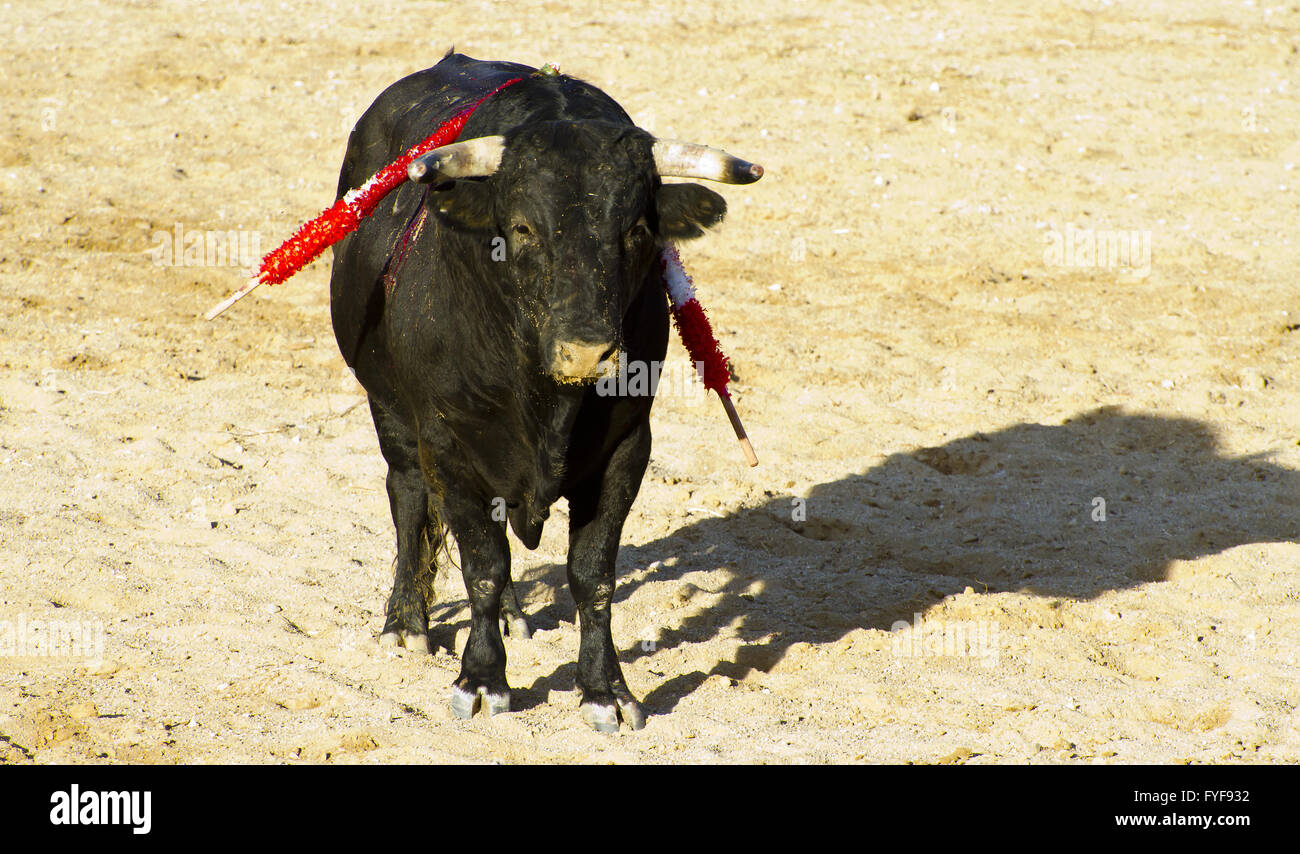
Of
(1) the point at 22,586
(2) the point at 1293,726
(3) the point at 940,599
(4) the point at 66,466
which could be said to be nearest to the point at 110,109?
(4) the point at 66,466

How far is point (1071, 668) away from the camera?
4.89 meters

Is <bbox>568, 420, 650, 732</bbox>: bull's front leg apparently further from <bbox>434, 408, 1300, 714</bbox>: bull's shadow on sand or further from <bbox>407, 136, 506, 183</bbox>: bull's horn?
<bbox>407, 136, 506, 183</bbox>: bull's horn

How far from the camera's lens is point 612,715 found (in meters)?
4.44

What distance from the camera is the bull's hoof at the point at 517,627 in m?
5.35

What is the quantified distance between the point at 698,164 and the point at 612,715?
1.84 metres

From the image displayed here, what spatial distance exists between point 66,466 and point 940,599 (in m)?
4.19

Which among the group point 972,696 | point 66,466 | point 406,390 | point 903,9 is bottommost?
point 66,466

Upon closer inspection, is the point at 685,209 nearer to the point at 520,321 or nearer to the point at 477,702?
the point at 520,321

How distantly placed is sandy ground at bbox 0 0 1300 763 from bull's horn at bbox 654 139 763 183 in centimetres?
181

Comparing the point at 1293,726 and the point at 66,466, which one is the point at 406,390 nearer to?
the point at 66,466

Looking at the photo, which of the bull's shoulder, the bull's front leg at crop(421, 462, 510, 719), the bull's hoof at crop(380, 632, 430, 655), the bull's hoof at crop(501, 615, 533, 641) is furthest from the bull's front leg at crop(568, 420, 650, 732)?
the bull's shoulder

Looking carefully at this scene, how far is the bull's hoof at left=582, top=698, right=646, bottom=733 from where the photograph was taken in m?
4.43

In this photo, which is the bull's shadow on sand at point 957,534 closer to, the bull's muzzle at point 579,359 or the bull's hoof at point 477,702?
the bull's hoof at point 477,702

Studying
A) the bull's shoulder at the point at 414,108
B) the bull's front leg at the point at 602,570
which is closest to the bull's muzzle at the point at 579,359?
the bull's front leg at the point at 602,570
